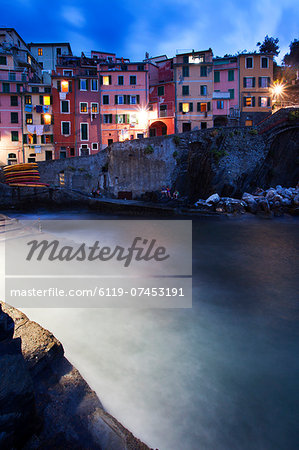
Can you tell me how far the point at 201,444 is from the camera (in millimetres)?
3125

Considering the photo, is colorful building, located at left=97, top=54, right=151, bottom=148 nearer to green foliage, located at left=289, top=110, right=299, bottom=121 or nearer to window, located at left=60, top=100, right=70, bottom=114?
window, located at left=60, top=100, right=70, bottom=114

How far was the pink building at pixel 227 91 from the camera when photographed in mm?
35531

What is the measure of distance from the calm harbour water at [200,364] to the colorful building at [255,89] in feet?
108

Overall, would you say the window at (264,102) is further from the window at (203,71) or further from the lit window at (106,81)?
the lit window at (106,81)

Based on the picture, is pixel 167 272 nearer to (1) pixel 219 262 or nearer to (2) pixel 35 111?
(1) pixel 219 262

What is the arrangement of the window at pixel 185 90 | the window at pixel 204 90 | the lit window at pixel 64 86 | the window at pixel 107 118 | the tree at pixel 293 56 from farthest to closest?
the tree at pixel 293 56 → the window at pixel 107 118 → the window at pixel 204 90 → the window at pixel 185 90 → the lit window at pixel 64 86

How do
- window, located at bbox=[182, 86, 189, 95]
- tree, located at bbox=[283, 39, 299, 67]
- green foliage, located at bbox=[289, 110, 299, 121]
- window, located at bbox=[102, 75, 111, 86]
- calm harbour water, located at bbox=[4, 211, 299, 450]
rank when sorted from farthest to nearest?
1. tree, located at bbox=[283, 39, 299, 67]
2. window, located at bbox=[102, 75, 111, 86]
3. window, located at bbox=[182, 86, 189, 95]
4. green foliage, located at bbox=[289, 110, 299, 121]
5. calm harbour water, located at bbox=[4, 211, 299, 450]

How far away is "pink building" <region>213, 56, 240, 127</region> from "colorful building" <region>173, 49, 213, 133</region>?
3.44 ft

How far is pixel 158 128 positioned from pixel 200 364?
119 feet

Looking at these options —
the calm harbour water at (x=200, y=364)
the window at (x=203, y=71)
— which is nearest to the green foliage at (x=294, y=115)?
the window at (x=203, y=71)

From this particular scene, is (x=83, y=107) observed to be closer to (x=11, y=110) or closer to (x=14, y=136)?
(x=11, y=110)

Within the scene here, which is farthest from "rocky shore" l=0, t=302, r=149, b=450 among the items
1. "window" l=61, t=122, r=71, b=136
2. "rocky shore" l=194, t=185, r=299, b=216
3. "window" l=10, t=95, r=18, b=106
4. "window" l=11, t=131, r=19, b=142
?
"window" l=10, t=95, r=18, b=106

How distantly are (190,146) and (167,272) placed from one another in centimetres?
1939

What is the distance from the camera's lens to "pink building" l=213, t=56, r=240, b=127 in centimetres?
3553
